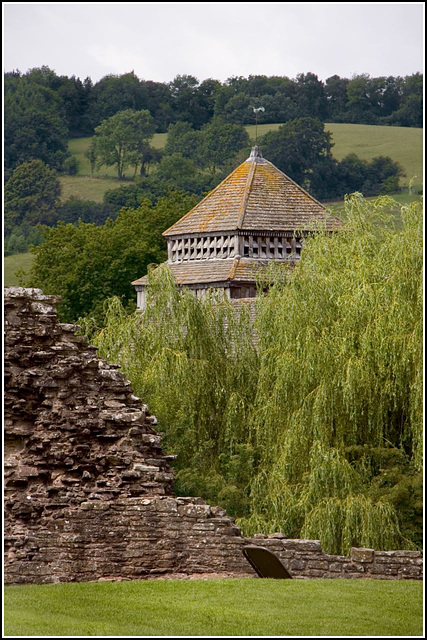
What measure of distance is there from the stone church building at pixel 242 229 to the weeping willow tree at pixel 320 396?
1033 cm

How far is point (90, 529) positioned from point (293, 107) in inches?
739

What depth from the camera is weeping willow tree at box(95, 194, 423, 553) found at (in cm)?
2052

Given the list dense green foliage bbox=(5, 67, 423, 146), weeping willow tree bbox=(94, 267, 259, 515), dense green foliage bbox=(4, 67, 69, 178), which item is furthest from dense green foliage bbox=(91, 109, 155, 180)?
weeping willow tree bbox=(94, 267, 259, 515)

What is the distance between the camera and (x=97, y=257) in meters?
48.9

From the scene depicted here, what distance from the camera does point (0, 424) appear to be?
1777 centimetres

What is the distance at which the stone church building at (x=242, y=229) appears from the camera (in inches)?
1395

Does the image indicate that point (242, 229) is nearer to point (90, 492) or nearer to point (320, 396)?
point (320, 396)

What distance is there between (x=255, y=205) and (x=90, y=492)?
1989cm

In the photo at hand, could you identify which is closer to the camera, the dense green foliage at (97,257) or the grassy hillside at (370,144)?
the grassy hillside at (370,144)

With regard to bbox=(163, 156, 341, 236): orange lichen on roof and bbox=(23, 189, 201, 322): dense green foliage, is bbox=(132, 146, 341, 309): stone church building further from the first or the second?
bbox=(23, 189, 201, 322): dense green foliage

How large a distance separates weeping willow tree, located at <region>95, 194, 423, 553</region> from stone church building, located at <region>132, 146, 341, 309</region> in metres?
10.3

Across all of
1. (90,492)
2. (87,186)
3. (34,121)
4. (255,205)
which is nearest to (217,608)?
(90,492)

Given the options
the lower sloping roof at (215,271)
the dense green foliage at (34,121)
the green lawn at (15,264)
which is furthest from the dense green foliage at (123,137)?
the green lawn at (15,264)

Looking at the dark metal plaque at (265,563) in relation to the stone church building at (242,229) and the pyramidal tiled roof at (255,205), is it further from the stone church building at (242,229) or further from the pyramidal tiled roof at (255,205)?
the pyramidal tiled roof at (255,205)
